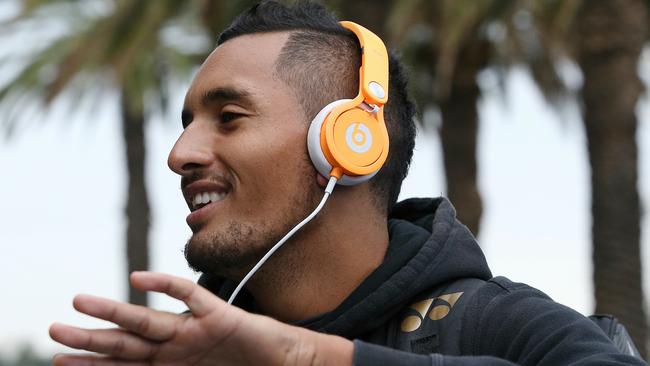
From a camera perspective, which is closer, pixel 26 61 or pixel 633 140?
pixel 633 140

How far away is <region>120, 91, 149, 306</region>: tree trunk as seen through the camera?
685 inches

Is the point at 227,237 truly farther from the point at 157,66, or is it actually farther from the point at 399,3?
the point at 157,66

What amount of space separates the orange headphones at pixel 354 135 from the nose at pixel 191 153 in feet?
0.89

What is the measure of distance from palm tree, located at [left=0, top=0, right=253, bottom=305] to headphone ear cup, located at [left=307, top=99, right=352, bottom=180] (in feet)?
35.5

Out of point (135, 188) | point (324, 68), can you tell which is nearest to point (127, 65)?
point (135, 188)

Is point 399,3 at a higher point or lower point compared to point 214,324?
higher

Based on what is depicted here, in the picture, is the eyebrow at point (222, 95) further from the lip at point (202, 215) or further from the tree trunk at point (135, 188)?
the tree trunk at point (135, 188)

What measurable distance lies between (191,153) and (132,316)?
3.34ft

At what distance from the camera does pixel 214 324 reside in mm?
2025

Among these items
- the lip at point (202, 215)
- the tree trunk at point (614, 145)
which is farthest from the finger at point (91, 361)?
the tree trunk at point (614, 145)

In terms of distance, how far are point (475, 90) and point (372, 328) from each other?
12.8 m

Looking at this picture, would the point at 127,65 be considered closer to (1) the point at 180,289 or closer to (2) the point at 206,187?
(2) the point at 206,187

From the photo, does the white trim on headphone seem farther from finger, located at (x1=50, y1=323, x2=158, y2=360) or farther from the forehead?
finger, located at (x1=50, y1=323, x2=158, y2=360)

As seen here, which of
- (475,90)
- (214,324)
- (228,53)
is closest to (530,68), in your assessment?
(475,90)
